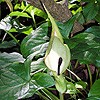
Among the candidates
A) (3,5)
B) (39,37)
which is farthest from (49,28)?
(3,5)

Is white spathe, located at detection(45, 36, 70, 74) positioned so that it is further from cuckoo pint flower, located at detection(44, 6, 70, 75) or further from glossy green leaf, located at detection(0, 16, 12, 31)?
glossy green leaf, located at detection(0, 16, 12, 31)

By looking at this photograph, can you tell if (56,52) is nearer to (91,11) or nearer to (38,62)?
(38,62)

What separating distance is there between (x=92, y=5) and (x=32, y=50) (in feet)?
0.81

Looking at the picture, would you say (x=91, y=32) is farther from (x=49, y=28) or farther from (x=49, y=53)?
(x=49, y=53)

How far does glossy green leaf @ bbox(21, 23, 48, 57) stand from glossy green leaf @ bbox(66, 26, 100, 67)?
0.07 meters

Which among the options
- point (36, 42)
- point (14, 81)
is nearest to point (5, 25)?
point (36, 42)

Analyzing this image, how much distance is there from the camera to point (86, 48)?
2.18 ft

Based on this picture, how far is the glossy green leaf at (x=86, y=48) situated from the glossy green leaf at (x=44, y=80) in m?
0.09

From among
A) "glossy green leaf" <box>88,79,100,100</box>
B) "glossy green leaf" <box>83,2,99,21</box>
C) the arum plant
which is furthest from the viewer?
"glossy green leaf" <box>83,2,99,21</box>

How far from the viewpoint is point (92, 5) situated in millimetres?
827

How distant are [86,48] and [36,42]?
4.7 inches

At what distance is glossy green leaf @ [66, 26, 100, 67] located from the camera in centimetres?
65

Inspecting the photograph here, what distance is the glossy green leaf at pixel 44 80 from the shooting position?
0.58 meters

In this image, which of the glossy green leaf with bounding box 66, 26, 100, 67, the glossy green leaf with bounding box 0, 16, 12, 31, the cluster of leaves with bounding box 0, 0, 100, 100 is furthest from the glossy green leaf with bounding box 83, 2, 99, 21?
the glossy green leaf with bounding box 0, 16, 12, 31
